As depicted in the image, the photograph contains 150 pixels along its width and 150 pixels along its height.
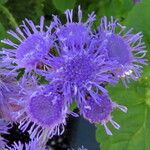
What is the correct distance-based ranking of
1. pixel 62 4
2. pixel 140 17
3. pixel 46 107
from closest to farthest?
pixel 46 107 → pixel 140 17 → pixel 62 4

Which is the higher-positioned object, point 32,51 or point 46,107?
point 32,51

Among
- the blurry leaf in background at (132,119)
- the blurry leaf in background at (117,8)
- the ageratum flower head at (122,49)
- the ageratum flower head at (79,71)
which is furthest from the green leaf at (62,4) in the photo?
the ageratum flower head at (79,71)

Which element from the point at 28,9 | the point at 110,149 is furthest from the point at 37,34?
the point at 28,9

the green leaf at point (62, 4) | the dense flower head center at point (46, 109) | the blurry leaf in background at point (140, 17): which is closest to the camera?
the dense flower head center at point (46, 109)

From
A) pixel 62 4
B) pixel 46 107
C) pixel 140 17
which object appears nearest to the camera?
pixel 46 107

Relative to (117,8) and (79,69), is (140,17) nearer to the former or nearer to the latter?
(79,69)

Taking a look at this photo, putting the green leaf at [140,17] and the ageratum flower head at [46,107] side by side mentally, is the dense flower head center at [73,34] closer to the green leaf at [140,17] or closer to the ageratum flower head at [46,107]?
the ageratum flower head at [46,107]

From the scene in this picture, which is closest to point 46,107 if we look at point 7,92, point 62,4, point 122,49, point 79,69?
point 79,69
